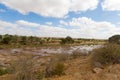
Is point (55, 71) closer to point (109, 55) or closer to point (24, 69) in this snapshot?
point (24, 69)

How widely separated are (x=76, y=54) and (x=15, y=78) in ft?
48.9

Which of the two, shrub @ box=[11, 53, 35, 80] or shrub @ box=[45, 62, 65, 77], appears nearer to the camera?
shrub @ box=[11, 53, 35, 80]

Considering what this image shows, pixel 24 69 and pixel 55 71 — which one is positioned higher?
pixel 24 69

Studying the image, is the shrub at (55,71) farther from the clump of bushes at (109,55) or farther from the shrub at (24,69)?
the clump of bushes at (109,55)

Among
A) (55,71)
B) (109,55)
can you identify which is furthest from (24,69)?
(109,55)

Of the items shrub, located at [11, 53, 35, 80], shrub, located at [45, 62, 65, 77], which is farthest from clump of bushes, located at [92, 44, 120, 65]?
shrub, located at [11, 53, 35, 80]

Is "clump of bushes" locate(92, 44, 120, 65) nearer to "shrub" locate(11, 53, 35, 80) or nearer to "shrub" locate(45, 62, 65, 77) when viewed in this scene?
"shrub" locate(45, 62, 65, 77)

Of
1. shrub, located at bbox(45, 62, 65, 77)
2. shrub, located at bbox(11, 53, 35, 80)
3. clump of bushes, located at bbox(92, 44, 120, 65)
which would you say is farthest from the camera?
clump of bushes, located at bbox(92, 44, 120, 65)

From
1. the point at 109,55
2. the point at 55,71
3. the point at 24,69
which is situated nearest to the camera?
the point at 24,69

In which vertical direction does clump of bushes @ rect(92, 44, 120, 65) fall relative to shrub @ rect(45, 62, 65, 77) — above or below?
above

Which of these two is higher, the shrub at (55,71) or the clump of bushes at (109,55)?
the clump of bushes at (109,55)

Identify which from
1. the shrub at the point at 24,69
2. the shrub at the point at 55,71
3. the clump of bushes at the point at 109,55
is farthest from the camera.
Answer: the clump of bushes at the point at 109,55

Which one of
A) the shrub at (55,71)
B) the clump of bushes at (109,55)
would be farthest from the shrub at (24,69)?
the clump of bushes at (109,55)

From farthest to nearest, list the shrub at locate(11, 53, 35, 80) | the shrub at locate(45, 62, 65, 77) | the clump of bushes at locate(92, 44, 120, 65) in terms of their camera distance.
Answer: the clump of bushes at locate(92, 44, 120, 65) < the shrub at locate(45, 62, 65, 77) < the shrub at locate(11, 53, 35, 80)
